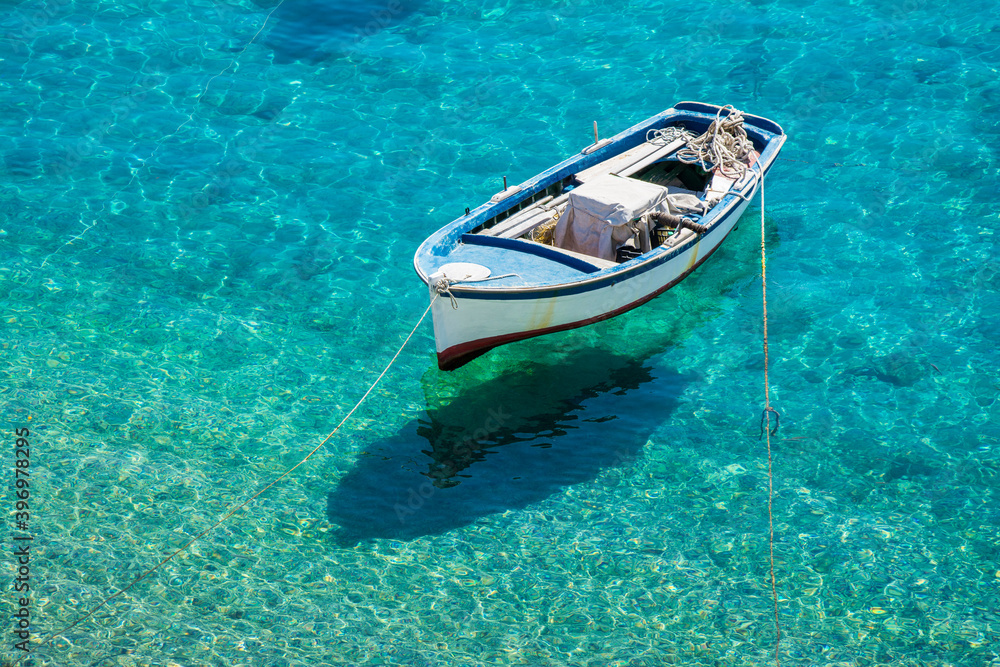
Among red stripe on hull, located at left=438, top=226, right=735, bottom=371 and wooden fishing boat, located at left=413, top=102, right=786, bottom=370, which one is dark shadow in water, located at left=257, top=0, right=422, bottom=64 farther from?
red stripe on hull, located at left=438, top=226, right=735, bottom=371

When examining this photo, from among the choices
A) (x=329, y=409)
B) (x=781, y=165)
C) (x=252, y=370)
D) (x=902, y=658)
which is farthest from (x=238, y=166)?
(x=902, y=658)

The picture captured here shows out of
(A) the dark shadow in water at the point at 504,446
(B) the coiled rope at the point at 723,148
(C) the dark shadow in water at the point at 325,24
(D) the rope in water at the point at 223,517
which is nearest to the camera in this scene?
(D) the rope in water at the point at 223,517

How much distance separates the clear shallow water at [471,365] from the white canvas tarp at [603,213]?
143 cm

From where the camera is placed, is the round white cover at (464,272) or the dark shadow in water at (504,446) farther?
the round white cover at (464,272)

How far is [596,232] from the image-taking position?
43.2ft

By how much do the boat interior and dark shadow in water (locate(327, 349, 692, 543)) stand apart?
5.46ft

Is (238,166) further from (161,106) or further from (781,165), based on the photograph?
(781,165)

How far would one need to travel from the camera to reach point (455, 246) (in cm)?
1238

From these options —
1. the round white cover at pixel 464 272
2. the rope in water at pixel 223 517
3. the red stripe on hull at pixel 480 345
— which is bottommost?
the rope in water at pixel 223 517

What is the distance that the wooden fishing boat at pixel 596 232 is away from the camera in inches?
453

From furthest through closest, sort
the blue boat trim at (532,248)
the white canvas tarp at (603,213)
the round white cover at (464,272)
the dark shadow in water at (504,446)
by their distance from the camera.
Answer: the white canvas tarp at (603,213)
the blue boat trim at (532,248)
the round white cover at (464,272)
the dark shadow in water at (504,446)

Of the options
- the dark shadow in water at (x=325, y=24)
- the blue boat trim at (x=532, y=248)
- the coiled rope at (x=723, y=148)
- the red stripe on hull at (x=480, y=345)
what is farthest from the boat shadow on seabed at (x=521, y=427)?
the dark shadow in water at (x=325, y=24)

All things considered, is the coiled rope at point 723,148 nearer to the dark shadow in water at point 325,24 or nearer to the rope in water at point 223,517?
the rope in water at point 223,517

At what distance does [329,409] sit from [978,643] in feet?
26.7
